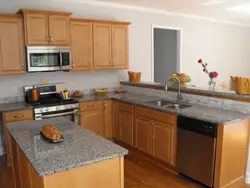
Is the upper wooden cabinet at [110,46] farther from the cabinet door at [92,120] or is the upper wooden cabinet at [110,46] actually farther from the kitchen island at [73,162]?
the kitchen island at [73,162]

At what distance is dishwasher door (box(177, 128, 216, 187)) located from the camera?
271cm

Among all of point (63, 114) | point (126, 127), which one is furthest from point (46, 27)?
point (126, 127)

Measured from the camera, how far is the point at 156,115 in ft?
11.1

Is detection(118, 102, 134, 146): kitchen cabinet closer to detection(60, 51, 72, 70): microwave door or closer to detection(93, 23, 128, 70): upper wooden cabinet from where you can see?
detection(93, 23, 128, 70): upper wooden cabinet

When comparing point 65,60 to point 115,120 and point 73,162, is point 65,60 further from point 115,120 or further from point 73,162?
point 73,162

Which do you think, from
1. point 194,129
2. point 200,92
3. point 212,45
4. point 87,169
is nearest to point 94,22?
point 200,92

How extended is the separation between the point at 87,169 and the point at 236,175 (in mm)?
2080

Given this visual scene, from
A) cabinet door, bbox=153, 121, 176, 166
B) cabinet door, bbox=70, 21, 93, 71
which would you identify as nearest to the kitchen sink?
cabinet door, bbox=153, 121, 176, 166

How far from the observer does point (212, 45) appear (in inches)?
263

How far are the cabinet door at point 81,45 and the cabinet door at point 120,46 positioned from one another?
1.56ft

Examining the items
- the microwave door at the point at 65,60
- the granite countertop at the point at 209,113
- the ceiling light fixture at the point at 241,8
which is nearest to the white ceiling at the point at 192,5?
the ceiling light fixture at the point at 241,8

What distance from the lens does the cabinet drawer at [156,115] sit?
3.14 m

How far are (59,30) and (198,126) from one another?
8.52 ft

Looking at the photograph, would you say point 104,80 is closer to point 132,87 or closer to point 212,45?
point 132,87
